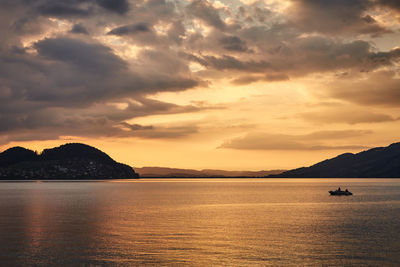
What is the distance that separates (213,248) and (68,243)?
2197 centimetres

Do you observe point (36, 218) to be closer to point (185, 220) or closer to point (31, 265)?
point (185, 220)

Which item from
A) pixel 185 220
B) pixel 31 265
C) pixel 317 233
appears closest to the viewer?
pixel 31 265

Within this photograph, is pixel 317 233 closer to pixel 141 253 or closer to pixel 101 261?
pixel 141 253

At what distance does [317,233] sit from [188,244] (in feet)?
85.2

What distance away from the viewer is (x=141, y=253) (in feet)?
182

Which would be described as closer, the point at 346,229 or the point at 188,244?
the point at 188,244

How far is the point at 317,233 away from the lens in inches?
2950

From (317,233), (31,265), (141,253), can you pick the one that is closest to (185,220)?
(317,233)

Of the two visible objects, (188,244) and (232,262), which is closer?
(232,262)

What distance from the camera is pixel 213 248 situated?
59406 millimetres

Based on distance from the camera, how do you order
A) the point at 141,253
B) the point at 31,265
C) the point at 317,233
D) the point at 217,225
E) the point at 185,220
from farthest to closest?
the point at 185,220 → the point at 217,225 → the point at 317,233 → the point at 141,253 → the point at 31,265

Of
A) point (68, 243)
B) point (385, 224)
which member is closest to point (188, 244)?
point (68, 243)

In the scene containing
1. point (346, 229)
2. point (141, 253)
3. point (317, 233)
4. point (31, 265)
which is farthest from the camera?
point (346, 229)

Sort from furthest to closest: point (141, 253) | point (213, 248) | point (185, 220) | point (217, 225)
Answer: point (185, 220) → point (217, 225) → point (213, 248) → point (141, 253)
